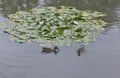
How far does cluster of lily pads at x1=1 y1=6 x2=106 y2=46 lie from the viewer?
18.8 feet

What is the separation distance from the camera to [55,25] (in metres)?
6.27

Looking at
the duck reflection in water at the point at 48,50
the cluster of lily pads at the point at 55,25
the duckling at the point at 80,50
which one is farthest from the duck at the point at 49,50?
the duckling at the point at 80,50

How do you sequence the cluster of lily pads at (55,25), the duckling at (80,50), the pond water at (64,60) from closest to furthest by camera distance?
the pond water at (64,60)
the duckling at (80,50)
the cluster of lily pads at (55,25)

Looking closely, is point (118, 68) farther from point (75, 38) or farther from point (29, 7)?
point (29, 7)

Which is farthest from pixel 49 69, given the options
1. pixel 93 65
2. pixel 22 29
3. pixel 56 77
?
pixel 22 29

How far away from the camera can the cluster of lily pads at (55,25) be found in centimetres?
574

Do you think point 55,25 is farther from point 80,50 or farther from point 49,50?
point 80,50

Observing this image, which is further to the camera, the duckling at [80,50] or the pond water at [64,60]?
the duckling at [80,50]

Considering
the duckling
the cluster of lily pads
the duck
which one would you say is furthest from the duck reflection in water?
the duckling

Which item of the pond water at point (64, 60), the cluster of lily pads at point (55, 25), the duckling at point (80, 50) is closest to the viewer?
the pond water at point (64, 60)

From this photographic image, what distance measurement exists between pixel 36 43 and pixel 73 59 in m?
0.97

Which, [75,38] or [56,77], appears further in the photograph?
[75,38]

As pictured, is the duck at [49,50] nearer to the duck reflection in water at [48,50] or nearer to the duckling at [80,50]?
the duck reflection in water at [48,50]

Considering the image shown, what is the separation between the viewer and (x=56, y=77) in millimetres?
4477
